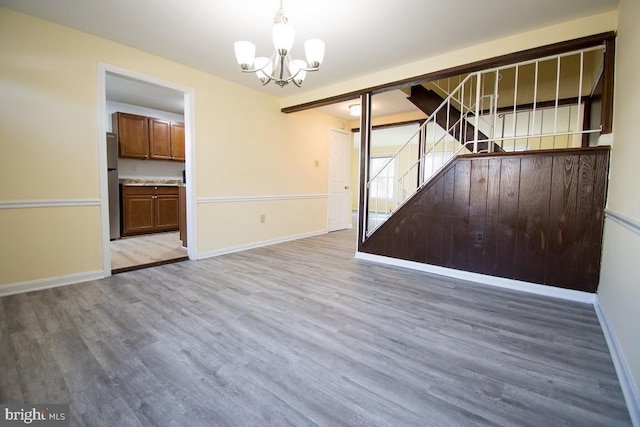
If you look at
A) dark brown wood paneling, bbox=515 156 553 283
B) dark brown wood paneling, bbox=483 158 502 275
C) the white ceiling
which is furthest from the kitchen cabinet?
dark brown wood paneling, bbox=515 156 553 283

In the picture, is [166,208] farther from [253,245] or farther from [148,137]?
[253,245]

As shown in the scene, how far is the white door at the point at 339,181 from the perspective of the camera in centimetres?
615

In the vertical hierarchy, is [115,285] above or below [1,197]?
below

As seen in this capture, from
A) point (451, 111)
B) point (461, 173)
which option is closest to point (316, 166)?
point (451, 111)

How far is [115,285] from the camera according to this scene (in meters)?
2.83

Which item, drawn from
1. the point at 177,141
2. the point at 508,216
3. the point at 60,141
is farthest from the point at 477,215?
the point at 177,141

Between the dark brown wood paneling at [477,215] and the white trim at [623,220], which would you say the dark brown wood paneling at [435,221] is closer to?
the dark brown wood paneling at [477,215]

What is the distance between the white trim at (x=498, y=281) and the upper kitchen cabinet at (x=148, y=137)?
460cm

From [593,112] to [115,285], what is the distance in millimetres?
6520

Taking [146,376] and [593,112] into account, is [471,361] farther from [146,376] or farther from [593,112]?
[593,112]

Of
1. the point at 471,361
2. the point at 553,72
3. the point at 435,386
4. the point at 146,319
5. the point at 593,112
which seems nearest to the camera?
the point at 435,386

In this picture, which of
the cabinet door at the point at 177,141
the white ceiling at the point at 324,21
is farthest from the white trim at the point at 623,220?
the cabinet door at the point at 177,141

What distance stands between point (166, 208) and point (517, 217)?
18.9ft

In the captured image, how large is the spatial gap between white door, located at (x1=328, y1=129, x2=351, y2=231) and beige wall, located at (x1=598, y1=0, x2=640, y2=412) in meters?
4.38
